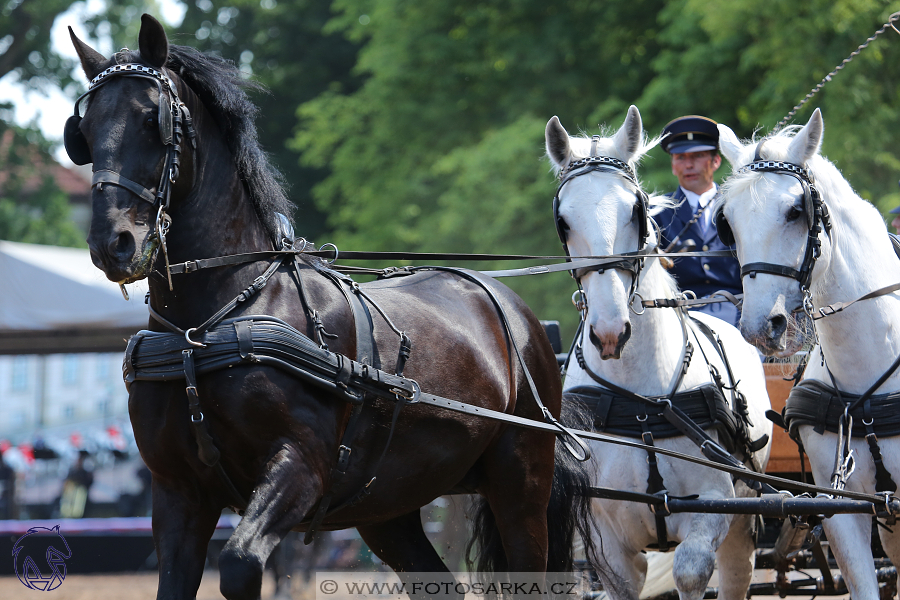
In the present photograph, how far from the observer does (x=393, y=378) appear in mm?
3008

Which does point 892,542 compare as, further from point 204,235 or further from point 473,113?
point 473,113

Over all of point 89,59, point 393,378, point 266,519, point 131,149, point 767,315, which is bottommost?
point 266,519

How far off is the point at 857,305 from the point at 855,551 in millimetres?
926

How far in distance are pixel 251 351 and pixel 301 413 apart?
0.25 metres

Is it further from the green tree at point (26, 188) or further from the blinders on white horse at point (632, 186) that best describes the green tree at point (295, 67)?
the blinders on white horse at point (632, 186)

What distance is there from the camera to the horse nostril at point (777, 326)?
3369mm

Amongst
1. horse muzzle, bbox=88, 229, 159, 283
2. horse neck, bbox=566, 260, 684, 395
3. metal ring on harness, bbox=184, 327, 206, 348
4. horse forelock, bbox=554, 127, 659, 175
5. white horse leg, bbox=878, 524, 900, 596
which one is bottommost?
white horse leg, bbox=878, 524, 900, 596

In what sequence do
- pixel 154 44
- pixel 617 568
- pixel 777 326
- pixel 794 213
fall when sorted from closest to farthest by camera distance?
pixel 154 44 → pixel 777 326 → pixel 794 213 → pixel 617 568

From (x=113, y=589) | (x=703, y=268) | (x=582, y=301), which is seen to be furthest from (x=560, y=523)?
(x=113, y=589)

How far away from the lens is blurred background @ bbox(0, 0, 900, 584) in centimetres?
897

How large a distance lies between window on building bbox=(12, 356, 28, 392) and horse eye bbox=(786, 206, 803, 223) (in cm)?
2369

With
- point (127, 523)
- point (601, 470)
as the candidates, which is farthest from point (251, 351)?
point (127, 523)

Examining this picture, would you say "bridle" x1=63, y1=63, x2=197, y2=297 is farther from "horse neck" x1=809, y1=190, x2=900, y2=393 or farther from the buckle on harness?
"horse neck" x1=809, y1=190, x2=900, y2=393

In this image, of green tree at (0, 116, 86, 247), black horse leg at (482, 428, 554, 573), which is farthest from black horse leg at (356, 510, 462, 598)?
Answer: green tree at (0, 116, 86, 247)
